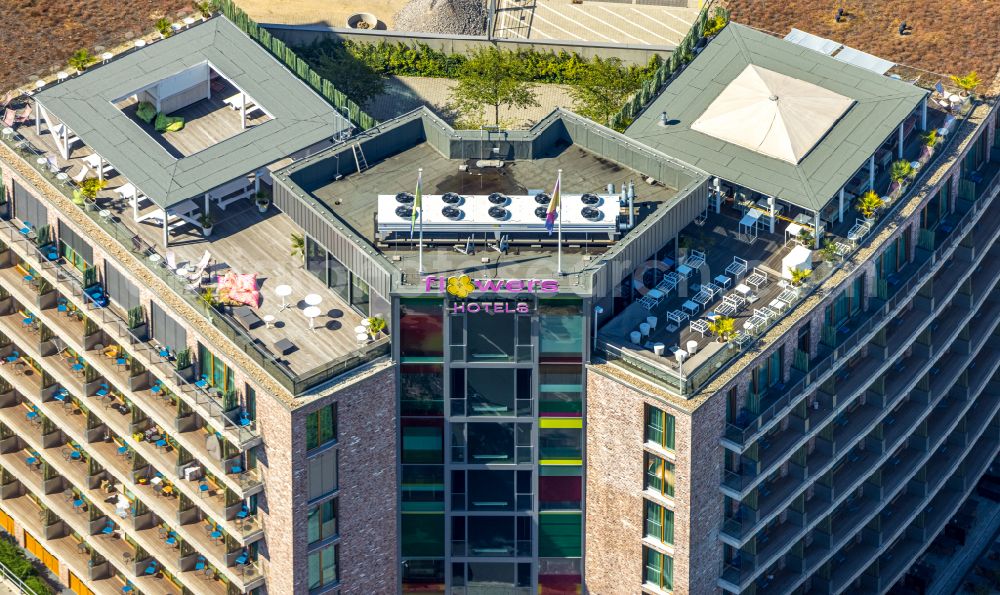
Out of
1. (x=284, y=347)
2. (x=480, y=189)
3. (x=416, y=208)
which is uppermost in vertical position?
(x=480, y=189)

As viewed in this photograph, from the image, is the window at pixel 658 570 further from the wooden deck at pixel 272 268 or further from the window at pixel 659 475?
the wooden deck at pixel 272 268

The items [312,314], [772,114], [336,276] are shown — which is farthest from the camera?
[772,114]

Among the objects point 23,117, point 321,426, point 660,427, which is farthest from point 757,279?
point 23,117

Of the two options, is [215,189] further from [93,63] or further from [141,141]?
[93,63]

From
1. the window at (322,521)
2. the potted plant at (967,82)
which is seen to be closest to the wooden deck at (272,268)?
the window at (322,521)

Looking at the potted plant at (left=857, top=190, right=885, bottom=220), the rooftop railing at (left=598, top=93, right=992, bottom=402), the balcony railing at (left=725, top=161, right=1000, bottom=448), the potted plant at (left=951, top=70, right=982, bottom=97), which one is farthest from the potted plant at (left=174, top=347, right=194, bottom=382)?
the potted plant at (left=951, top=70, right=982, bottom=97)

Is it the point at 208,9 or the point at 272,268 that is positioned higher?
the point at 208,9

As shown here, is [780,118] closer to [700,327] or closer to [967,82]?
[967,82]
